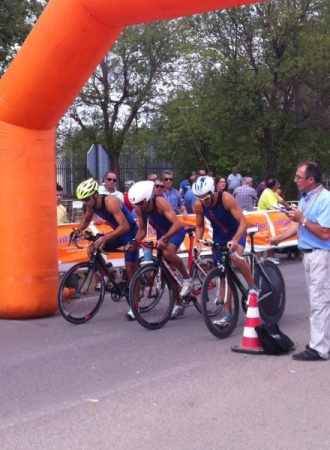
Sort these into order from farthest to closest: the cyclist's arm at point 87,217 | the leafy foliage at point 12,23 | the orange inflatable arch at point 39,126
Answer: the leafy foliage at point 12,23 < the cyclist's arm at point 87,217 < the orange inflatable arch at point 39,126

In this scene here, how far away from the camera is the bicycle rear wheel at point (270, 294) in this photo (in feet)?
30.2

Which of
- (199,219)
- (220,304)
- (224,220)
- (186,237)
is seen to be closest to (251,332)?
(220,304)

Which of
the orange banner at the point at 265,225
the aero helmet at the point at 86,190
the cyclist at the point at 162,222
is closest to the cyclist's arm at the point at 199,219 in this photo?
the cyclist at the point at 162,222

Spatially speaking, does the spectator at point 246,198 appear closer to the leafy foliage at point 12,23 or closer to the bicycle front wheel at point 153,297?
the leafy foliage at point 12,23

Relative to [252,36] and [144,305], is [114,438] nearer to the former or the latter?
[144,305]

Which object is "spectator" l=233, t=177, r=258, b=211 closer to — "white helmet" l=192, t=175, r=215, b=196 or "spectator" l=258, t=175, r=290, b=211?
"spectator" l=258, t=175, r=290, b=211

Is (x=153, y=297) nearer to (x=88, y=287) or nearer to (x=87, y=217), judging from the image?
(x=88, y=287)

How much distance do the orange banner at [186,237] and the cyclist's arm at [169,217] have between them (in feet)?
8.31

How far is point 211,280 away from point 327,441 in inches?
132

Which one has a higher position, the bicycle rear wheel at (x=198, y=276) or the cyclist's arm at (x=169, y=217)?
the cyclist's arm at (x=169, y=217)

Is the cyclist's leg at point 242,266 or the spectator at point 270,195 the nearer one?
the cyclist's leg at point 242,266

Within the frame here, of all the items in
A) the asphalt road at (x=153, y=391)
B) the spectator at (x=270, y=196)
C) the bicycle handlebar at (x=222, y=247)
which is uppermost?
the spectator at (x=270, y=196)

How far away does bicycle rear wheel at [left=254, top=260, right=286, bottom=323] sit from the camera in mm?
9203

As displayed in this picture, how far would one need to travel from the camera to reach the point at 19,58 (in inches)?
367
